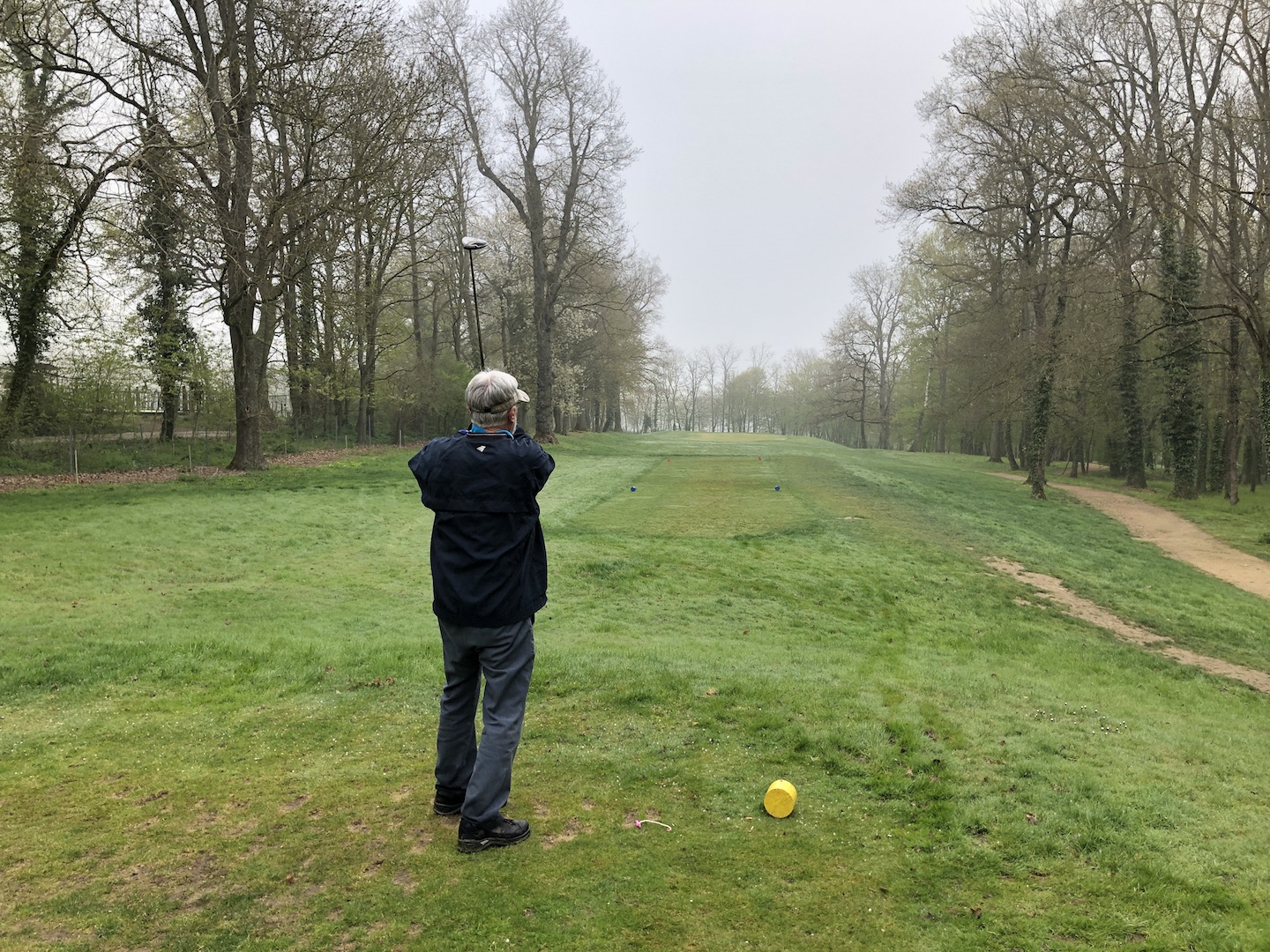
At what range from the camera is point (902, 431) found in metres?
66.9

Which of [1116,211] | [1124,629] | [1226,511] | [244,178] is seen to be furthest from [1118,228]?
[244,178]

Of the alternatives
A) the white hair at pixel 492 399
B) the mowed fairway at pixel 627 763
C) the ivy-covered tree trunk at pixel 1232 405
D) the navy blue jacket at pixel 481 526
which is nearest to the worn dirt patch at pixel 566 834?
the mowed fairway at pixel 627 763

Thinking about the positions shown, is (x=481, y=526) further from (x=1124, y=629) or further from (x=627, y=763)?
(x=1124, y=629)

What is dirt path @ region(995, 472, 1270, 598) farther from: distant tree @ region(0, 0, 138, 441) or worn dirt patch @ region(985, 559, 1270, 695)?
distant tree @ region(0, 0, 138, 441)

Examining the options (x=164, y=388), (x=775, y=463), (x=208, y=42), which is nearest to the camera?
(x=208, y=42)

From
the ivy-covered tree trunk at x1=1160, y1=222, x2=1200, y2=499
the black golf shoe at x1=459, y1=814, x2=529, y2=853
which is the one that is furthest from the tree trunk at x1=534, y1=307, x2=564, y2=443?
the black golf shoe at x1=459, y1=814, x2=529, y2=853

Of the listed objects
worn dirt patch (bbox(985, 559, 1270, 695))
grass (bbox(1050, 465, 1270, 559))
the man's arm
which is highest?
the man's arm

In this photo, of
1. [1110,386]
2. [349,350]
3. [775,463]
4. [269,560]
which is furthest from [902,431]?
[269,560]

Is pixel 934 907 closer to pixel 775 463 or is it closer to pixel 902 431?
pixel 775 463

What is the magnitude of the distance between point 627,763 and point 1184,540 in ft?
62.8

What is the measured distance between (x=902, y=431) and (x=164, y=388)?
193ft

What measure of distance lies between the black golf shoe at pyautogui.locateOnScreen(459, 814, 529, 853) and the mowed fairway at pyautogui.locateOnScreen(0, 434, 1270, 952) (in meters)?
0.06

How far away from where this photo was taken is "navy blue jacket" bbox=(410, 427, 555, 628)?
11.3 feet

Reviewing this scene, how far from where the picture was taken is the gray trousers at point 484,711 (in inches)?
133
